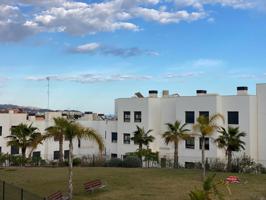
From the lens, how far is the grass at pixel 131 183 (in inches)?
1028

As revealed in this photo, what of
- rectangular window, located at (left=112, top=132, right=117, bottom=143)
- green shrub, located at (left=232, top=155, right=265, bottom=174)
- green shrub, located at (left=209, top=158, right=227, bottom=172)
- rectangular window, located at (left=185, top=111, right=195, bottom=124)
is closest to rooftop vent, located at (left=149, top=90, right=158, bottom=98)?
rectangular window, located at (left=112, top=132, right=117, bottom=143)

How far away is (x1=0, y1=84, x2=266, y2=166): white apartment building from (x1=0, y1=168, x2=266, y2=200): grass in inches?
582

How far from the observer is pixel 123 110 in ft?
209

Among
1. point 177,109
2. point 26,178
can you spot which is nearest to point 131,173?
point 26,178

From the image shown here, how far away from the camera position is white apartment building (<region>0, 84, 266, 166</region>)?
5050 centimetres

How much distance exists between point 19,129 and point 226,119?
73.8 ft

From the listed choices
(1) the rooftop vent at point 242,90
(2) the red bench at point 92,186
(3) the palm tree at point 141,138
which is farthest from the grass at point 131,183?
(3) the palm tree at point 141,138

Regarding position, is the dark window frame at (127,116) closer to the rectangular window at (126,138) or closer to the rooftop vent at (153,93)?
the rectangular window at (126,138)

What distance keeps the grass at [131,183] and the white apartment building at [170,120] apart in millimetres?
14789

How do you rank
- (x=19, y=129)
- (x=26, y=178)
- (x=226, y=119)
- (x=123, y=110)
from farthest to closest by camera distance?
(x=123, y=110), (x=226, y=119), (x=19, y=129), (x=26, y=178)

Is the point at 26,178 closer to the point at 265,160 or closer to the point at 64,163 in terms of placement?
the point at 64,163

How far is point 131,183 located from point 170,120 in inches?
1156

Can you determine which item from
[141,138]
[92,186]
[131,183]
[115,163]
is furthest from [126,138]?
[92,186]

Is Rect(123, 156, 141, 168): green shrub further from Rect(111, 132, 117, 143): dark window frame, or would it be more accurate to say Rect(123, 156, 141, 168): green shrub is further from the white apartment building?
Rect(111, 132, 117, 143): dark window frame
